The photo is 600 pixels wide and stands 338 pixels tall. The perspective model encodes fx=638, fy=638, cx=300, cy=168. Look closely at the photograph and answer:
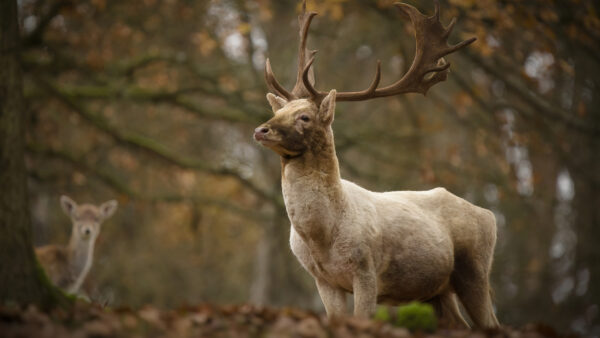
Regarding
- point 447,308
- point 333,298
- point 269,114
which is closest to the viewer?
point 333,298

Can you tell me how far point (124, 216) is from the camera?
20.4 metres

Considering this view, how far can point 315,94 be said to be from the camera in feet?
20.5

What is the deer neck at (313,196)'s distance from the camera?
579 centimetres

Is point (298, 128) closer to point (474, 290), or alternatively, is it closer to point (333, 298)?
point (333, 298)

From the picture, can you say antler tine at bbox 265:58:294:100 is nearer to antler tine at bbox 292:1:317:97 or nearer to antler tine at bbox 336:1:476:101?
antler tine at bbox 292:1:317:97

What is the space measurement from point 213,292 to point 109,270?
6900mm

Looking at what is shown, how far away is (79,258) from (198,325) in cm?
721

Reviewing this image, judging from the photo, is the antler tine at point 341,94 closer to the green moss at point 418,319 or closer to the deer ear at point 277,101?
the deer ear at point 277,101

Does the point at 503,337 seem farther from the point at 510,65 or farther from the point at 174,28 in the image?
the point at 174,28

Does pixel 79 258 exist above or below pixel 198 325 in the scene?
below

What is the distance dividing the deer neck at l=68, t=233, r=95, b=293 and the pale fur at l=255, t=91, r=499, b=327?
20.9 ft

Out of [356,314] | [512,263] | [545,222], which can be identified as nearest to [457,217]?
[356,314]

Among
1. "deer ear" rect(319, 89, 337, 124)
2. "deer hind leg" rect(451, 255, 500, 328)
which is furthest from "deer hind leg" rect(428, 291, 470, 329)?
"deer ear" rect(319, 89, 337, 124)

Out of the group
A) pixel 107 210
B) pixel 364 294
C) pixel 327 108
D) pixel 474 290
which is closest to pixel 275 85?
pixel 327 108
